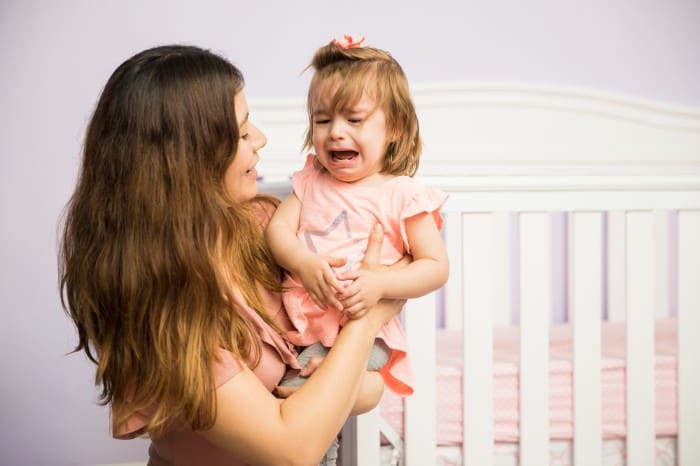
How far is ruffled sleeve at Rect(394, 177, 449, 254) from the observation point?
1.17 meters

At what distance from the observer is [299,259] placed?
A: 1150 millimetres

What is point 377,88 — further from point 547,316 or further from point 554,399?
point 554,399

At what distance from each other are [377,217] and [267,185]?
1.44 ft

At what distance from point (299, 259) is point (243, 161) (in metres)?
0.16

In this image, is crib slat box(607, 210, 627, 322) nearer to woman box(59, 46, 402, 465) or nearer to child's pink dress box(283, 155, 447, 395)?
child's pink dress box(283, 155, 447, 395)

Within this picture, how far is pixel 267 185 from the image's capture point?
1.58 metres

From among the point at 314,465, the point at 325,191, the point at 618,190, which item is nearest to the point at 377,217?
the point at 325,191

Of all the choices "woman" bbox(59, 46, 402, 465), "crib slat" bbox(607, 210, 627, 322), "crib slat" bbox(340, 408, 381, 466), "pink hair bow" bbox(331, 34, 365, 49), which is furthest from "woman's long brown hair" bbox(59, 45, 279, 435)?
"crib slat" bbox(607, 210, 627, 322)

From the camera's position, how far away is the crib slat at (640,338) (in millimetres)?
1596

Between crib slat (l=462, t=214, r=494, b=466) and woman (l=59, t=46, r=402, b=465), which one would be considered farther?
crib slat (l=462, t=214, r=494, b=466)

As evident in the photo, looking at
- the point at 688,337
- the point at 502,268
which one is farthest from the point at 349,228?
the point at 502,268

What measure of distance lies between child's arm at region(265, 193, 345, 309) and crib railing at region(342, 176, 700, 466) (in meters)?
0.35

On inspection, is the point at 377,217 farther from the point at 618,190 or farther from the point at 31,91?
the point at 31,91

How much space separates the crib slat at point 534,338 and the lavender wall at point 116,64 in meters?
1.16
